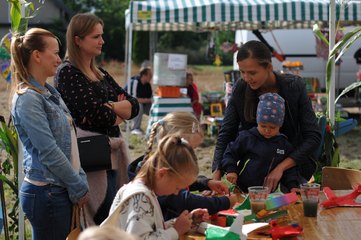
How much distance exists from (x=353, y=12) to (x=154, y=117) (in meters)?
3.78

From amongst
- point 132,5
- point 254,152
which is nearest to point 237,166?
point 254,152

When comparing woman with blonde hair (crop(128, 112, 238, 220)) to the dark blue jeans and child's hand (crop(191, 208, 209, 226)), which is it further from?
the dark blue jeans

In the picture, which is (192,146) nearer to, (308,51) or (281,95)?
(281,95)

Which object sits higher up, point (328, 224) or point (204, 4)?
point (204, 4)

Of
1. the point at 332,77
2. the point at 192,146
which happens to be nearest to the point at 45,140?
the point at 192,146

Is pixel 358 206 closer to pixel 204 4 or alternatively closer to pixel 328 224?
pixel 328 224

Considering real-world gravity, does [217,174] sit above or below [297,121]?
below

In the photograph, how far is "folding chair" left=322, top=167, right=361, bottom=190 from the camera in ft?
11.8

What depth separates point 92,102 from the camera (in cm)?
321

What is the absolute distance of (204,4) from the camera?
33.2ft

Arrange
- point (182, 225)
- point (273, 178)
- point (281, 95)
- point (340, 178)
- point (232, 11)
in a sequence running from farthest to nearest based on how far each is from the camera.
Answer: point (232, 11)
point (340, 178)
point (281, 95)
point (273, 178)
point (182, 225)

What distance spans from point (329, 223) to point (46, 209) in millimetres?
1233

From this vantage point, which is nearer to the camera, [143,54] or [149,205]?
[149,205]

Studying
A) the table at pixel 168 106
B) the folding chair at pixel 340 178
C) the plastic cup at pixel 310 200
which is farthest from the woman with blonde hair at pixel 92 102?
the table at pixel 168 106
